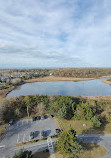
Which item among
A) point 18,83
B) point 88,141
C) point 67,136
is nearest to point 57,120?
point 88,141

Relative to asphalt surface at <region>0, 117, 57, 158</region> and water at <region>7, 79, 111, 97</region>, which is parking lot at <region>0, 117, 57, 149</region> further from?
water at <region>7, 79, 111, 97</region>

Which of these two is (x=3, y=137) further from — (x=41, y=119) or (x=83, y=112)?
(x=83, y=112)

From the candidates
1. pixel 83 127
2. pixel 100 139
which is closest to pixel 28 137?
pixel 83 127

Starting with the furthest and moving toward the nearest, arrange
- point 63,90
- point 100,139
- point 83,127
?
point 63,90
point 83,127
point 100,139

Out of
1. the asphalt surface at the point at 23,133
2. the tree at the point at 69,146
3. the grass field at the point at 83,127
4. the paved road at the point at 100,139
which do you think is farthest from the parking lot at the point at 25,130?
the tree at the point at 69,146

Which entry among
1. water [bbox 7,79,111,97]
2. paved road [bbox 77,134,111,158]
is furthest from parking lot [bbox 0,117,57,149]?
water [bbox 7,79,111,97]

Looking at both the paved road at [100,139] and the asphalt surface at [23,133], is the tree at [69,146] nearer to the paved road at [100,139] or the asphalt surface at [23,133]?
the asphalt surface at [23,133]

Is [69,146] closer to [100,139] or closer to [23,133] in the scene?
[100,139]

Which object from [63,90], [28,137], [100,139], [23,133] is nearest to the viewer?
[100,139]
